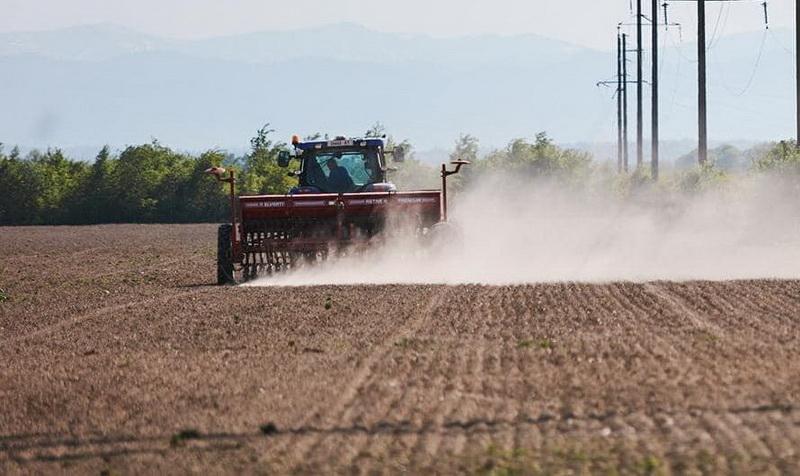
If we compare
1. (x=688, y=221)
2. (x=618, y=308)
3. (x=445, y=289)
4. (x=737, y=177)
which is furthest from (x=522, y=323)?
(x=737, y=177)

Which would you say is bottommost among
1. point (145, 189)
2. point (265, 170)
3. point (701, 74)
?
point (145, 189)

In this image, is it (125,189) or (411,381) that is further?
(125,189)

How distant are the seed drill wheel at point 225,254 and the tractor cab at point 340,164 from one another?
7.11ft

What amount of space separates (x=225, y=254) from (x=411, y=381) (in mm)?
13440

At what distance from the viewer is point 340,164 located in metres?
27.9

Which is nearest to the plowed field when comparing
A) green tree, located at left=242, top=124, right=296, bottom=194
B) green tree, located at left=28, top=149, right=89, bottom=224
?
green tree, located at left=242, top=124, right=296, bottom=194

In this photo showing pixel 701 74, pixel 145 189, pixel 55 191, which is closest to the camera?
pixel 701 74

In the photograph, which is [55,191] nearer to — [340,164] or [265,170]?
[265,170]

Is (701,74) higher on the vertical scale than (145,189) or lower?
higher

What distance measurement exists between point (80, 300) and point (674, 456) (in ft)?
49.7

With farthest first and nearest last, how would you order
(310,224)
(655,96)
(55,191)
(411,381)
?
(55,191), (655,96), (310,224), (411,381)

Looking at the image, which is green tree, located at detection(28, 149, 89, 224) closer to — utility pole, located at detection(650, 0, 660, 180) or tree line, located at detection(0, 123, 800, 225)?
tree line, located at detection(0, 123, 800, 225)

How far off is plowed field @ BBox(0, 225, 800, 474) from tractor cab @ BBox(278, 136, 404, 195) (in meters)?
5.59

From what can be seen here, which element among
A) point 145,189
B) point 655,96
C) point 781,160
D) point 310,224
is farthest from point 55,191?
point 310,224
